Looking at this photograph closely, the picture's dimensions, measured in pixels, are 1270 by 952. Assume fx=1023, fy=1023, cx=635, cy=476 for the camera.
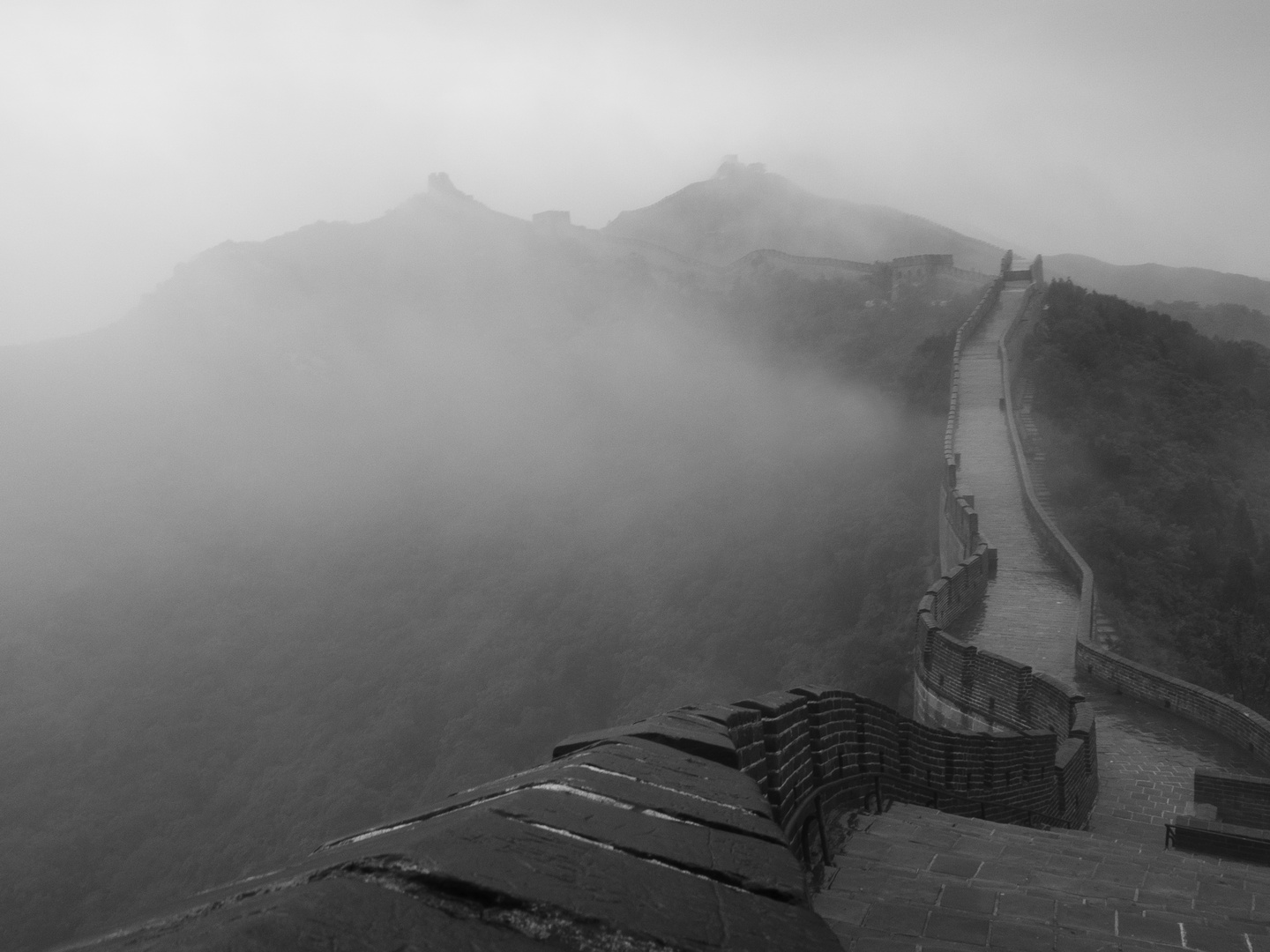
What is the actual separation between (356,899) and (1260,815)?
8.64 m

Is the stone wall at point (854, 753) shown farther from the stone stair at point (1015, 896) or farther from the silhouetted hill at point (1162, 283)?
the silhouetted hill at point (1162, 283)

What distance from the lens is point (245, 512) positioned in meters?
50.9

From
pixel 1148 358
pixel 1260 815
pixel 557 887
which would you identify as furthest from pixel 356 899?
pixel 1148 358

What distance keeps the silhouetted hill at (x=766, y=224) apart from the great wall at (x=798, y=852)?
194ft

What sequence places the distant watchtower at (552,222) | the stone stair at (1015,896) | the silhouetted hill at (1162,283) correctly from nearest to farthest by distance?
the stone stair at (1015,896) < the silhouetted hill at (1162,283) < the distant watchtower at (552,222)

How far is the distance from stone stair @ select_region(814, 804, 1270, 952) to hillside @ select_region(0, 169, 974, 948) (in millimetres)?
18873

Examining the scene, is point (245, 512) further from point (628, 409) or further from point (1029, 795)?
point (1029, 795)

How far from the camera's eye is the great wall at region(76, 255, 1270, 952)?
3.93 ft

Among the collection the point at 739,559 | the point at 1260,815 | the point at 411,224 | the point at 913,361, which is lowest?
the point at 739,559

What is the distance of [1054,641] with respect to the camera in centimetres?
1420

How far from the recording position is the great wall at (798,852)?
Result: 1199mm

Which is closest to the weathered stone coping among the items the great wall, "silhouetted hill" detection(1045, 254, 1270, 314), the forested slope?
the great wall

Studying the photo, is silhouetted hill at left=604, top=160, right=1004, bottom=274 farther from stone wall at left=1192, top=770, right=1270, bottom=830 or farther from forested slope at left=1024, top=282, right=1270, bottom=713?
stone wall at left=1192, top=770, right=1270, bottom=830

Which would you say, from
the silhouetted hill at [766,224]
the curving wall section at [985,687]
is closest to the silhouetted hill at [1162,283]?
the silhouetted hill at [766,224]
